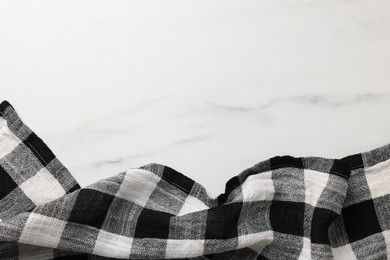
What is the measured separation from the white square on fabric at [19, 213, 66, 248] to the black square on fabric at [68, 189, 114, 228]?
0.02m

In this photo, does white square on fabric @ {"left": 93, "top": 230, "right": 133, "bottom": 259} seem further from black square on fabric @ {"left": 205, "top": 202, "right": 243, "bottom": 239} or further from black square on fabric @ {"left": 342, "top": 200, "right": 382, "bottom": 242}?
black square on fabric @ {"left": 342, "top": 200, "right": 382, "bottom": 242}

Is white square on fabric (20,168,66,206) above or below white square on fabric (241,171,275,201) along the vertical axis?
above

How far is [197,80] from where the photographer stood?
26.5 inches

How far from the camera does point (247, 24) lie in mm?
692

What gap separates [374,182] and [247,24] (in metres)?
0.23

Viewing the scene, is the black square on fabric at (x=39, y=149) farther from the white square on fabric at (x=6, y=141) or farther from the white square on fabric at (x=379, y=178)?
the white square on fabric at (x=379, y=178)

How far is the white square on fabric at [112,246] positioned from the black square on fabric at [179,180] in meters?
0.08

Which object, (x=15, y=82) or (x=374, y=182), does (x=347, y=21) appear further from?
(x=15, y=82)

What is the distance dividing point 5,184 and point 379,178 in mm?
403

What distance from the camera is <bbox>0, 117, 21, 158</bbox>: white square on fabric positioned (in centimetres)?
64

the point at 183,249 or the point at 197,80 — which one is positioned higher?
the point at 197,80

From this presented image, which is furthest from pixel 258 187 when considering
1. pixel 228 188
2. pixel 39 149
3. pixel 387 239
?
pixel 39 149

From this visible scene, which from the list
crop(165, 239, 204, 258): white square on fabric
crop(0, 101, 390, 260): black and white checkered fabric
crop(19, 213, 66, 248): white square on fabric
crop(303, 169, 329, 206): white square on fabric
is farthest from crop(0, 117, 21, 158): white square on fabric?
crop(303, 169, 329, 206): white square on fabric

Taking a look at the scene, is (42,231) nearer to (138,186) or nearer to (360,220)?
(138,186)
